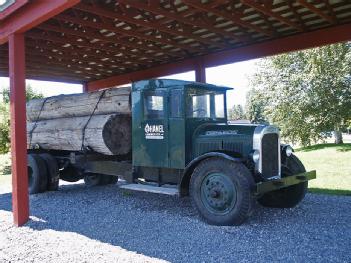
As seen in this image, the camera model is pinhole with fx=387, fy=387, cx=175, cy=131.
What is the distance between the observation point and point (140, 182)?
25.0ft

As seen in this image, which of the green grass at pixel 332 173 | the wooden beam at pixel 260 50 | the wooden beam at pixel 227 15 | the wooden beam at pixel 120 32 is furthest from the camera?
the green grass at pixel 332 173

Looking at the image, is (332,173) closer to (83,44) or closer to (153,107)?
(153,107)

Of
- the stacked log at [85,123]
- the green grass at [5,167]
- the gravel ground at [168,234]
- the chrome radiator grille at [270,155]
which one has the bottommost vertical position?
the green grass at [5,167]

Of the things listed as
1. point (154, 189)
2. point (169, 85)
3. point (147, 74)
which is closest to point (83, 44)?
point (147, 74)

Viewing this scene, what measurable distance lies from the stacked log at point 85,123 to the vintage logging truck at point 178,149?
2 centimetres

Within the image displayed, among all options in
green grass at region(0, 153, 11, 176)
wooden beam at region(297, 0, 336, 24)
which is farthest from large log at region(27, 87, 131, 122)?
green grass at region(0, 153, 11, 176)

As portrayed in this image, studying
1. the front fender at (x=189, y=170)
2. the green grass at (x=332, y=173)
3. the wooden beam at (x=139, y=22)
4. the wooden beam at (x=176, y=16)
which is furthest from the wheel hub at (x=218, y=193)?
the green grass at (x=332, y=173)

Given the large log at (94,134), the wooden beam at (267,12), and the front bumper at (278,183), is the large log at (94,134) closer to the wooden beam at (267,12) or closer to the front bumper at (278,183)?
the wooden beam at (267,12)

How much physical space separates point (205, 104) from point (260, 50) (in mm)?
2753

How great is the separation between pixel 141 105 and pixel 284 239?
12.0ft

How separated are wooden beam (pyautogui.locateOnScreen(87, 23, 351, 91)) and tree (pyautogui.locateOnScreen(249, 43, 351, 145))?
12.9 metres

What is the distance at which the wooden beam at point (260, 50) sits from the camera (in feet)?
26.1

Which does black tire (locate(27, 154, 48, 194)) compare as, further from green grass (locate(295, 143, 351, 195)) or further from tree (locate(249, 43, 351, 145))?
tree (locate(249, 43, 351, 145))

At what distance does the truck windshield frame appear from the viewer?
6.94 meters
